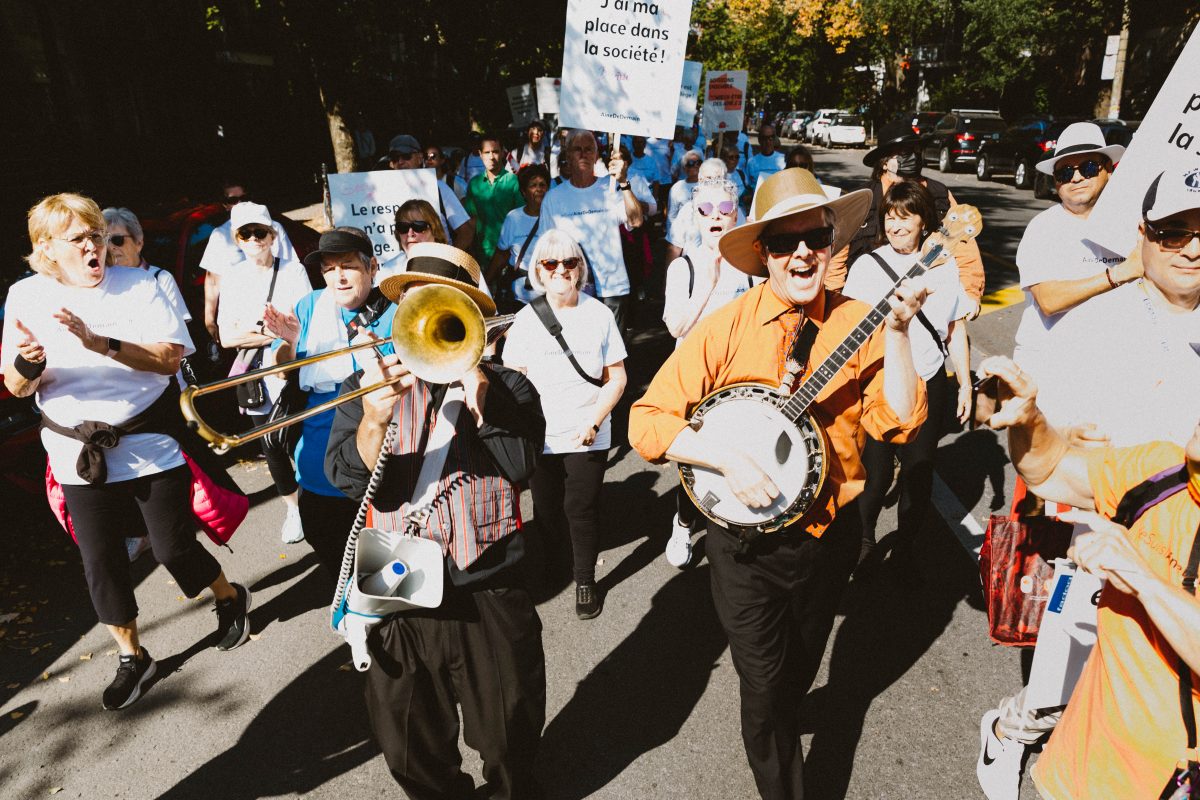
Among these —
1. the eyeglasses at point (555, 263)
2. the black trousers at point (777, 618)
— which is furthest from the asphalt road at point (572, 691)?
the eyeglasses at point (555, 263)

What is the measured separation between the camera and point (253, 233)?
4.72m

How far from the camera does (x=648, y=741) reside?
10.8 feet

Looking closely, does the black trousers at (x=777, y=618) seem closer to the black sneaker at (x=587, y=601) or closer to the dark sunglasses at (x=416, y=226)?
the black sneaker at (x=587, y=601)

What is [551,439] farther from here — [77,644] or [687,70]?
[687,70]

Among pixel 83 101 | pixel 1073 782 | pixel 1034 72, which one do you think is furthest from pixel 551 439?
pixel 1034 72

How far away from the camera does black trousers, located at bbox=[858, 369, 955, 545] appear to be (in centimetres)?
408

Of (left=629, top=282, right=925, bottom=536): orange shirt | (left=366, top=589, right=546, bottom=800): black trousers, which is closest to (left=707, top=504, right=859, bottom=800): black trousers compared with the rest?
(left=629, top=282, right=925, bottom=536): orange shirt

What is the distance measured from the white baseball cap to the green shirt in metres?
6.53

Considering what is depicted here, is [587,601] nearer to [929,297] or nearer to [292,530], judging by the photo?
[292,530]

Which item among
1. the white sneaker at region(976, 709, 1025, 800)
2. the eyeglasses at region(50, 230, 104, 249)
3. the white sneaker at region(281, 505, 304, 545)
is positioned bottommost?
the white sneaker at region(281, 505, 304, 545)

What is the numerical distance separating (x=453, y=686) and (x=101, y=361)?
2.10 metres

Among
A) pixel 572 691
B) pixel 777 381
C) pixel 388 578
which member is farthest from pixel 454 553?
pixel 572 691

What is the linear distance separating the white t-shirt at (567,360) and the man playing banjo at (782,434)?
3.92 ft

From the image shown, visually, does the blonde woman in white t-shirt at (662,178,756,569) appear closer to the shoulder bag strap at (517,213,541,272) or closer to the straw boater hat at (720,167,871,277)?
the straw boater hat at (720,167,871,277)
